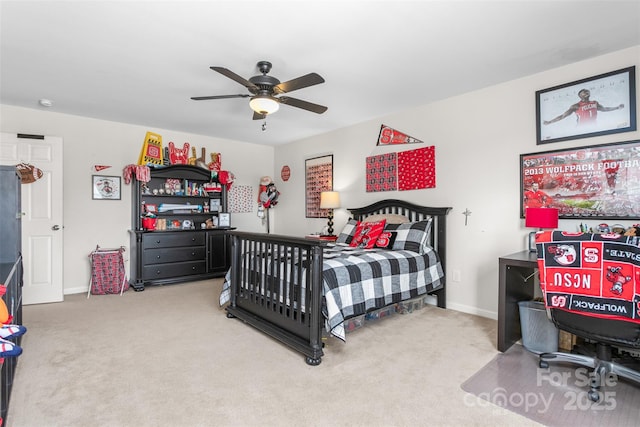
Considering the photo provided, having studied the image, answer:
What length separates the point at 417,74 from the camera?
3053 millimetres

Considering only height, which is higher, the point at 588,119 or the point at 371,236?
the point at 588,119

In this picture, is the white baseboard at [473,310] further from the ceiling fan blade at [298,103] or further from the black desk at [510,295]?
the ceiling fan blade at [298,103]

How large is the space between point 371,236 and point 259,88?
201cm

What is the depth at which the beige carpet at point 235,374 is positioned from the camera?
173 cm

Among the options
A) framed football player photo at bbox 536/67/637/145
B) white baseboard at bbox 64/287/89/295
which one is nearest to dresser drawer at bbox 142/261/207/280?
white baseboard at bbox 64/287/89/295

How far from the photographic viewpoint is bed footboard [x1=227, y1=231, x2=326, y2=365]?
234 centimetres

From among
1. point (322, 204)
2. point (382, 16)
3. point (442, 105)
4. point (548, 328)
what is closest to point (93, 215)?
point (322, 204)

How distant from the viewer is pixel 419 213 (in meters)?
3.91

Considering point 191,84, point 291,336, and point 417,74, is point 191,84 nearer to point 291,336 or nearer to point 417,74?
point 417,74

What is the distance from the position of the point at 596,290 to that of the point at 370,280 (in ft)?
4.81

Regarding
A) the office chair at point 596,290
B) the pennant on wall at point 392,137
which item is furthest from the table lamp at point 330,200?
the office chair at point 596,290

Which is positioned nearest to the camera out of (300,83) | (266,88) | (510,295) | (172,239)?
(300,83)

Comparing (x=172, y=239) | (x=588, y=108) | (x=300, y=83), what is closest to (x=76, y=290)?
(x=172, y=239)

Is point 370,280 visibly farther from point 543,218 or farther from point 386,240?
point 543,218
